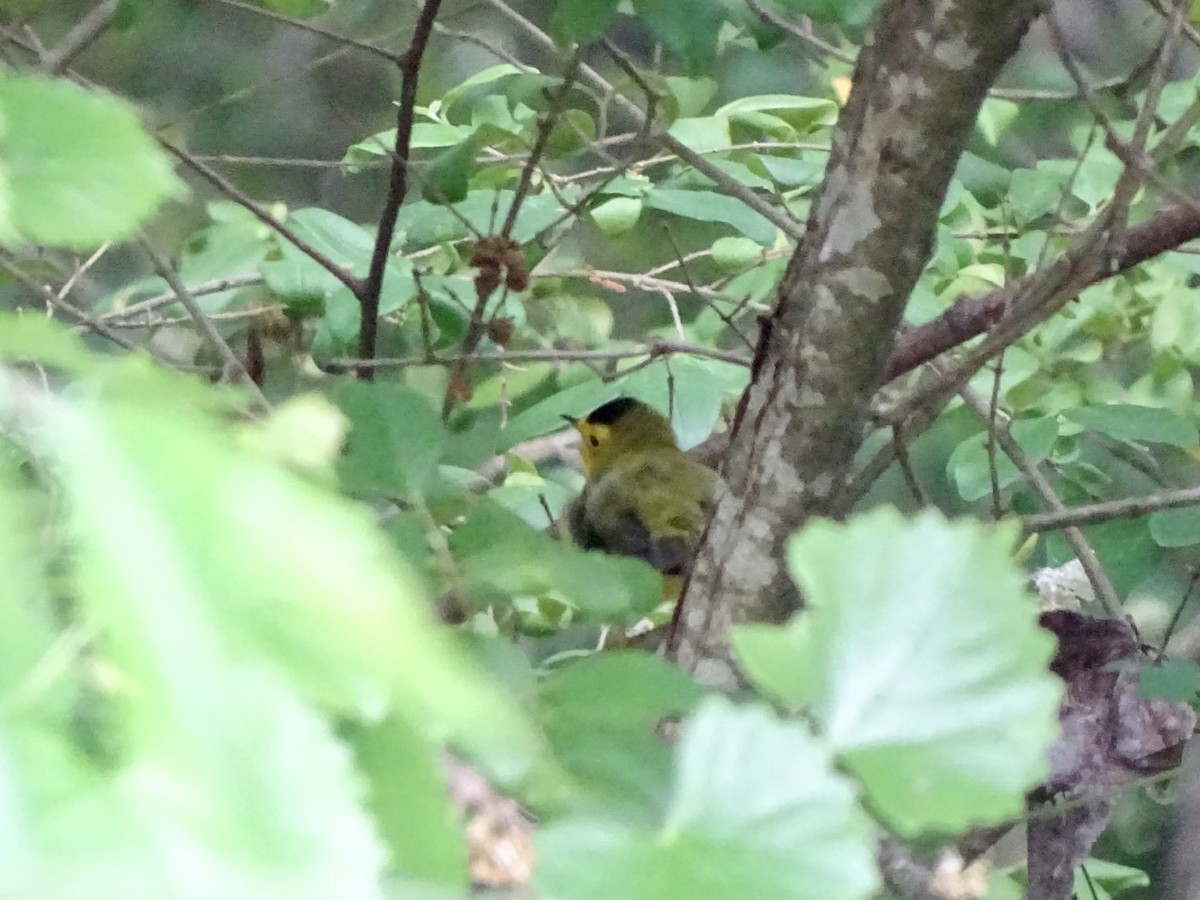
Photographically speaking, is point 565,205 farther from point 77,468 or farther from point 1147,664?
point 77,468

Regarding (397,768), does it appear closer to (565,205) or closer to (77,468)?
(77,468)

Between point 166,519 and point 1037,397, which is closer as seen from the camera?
point 166,519

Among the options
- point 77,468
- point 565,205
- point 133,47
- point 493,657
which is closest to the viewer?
point 77,468

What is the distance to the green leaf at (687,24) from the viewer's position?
63 cm

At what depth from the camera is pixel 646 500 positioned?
153cm

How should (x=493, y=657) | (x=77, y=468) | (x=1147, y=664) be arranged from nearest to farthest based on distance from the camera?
1. (x=77, y=468)
2. (x=493, y=657)
3. (x=1147, y=664)

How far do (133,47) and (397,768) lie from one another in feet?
6.83

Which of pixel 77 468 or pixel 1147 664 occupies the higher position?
pixel 77 468

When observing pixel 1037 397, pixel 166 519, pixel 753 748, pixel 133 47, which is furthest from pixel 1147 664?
pixel 133 47

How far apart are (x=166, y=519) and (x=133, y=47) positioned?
214 centimetres

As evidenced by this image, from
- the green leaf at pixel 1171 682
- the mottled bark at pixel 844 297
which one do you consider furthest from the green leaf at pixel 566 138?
the green leaf at pixel 1171 682

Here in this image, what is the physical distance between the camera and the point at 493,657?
32cm

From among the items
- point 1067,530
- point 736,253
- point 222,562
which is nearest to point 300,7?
point 736,253

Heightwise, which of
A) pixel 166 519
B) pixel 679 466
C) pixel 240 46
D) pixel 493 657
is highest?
pixel 166 519
